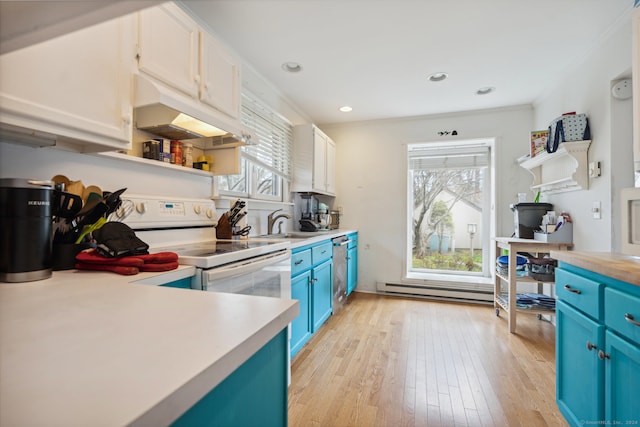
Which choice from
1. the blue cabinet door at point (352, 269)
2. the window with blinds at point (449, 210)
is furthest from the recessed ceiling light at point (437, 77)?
the blue cabinet door at point (352, 269)

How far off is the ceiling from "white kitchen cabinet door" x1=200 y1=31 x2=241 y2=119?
1.06 ft

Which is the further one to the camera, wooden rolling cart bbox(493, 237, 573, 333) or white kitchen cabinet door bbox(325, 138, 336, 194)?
white kitchen cabinet door bbox(325, 138, 336, 194)

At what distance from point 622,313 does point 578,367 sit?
0.45 meters

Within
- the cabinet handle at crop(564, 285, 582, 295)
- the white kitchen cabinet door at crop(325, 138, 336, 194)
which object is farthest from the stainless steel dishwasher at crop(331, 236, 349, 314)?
the cabinet handle at crop(564, 285, 582, 295)

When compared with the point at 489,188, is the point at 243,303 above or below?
below

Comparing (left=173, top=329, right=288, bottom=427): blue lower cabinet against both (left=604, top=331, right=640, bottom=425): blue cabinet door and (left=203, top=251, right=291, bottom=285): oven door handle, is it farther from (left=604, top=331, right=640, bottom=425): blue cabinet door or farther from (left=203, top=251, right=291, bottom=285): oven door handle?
(left=604, top=331, right=640, bottom=425): blue cabinet door

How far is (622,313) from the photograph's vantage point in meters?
1.03

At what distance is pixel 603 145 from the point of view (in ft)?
7.21

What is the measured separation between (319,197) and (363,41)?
2.19m

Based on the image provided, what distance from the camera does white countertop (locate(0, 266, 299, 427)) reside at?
12.4 inches

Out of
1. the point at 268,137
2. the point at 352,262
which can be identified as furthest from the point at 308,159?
the point at 352,262

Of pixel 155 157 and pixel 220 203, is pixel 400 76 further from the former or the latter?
pixel 155 157

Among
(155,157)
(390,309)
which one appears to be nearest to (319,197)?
(390,309)

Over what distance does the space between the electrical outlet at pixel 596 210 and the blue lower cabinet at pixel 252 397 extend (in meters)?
2.71
